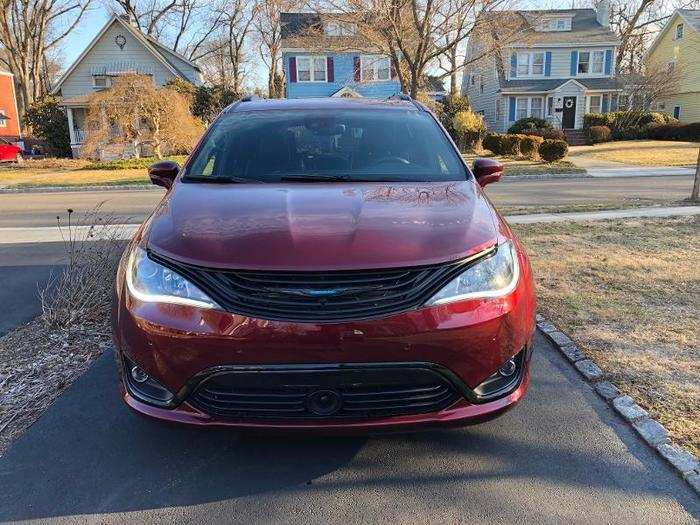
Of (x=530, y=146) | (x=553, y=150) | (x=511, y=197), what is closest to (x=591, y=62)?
(x=530, y=146)

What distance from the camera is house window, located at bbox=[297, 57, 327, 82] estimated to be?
34906 millimetres

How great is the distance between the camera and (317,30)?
2447cm

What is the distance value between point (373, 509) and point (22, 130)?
159 ft

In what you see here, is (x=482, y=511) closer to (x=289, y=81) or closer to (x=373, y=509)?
(x=373, y=509)

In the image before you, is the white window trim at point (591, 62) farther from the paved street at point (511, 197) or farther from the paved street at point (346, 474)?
the paved street at point (346, 474)

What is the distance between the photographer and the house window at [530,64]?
3812 centimetres

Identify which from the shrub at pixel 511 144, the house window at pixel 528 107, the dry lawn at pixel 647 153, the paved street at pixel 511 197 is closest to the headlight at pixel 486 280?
the paved street at pixel 511 197

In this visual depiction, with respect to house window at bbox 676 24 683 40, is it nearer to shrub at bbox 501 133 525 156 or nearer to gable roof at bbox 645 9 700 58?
gable roof at bbox 645 9 700 58

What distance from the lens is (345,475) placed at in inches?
106

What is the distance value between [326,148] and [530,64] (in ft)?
126

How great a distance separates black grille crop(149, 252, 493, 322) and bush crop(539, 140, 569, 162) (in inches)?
779

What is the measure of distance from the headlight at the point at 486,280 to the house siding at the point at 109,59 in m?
33.3

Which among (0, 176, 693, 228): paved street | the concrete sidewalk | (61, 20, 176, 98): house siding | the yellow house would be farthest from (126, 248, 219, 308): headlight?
the yellow house

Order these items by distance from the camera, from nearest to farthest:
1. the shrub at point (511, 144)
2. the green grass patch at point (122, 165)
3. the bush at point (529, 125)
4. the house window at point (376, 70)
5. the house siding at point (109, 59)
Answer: the green grass patch at point (122, 165)
the shrub at point (511, 144)
the house siding at point (109, 59)
the house window at point (376, 70)
the bush at point (529, 125)
